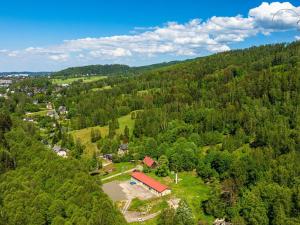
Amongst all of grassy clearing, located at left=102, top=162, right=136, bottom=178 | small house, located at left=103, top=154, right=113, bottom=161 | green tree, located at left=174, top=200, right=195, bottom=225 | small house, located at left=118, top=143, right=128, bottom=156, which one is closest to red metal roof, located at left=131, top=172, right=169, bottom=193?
grassy clearing, located at left=102, top=162, right=136, bottom=178

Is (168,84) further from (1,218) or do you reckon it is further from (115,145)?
(1,218)

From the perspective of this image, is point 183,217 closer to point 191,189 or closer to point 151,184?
point 191,189

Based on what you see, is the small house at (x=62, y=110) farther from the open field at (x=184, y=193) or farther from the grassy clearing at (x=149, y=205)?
the grassy clearing at (x=149, y=205)

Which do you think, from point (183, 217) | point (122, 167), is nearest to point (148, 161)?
point (122, 167)

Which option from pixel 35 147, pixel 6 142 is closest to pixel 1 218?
pixel 35 147

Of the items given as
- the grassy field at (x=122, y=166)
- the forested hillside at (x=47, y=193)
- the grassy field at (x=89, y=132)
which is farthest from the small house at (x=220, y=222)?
the grassy field at (x=89, y=132)
